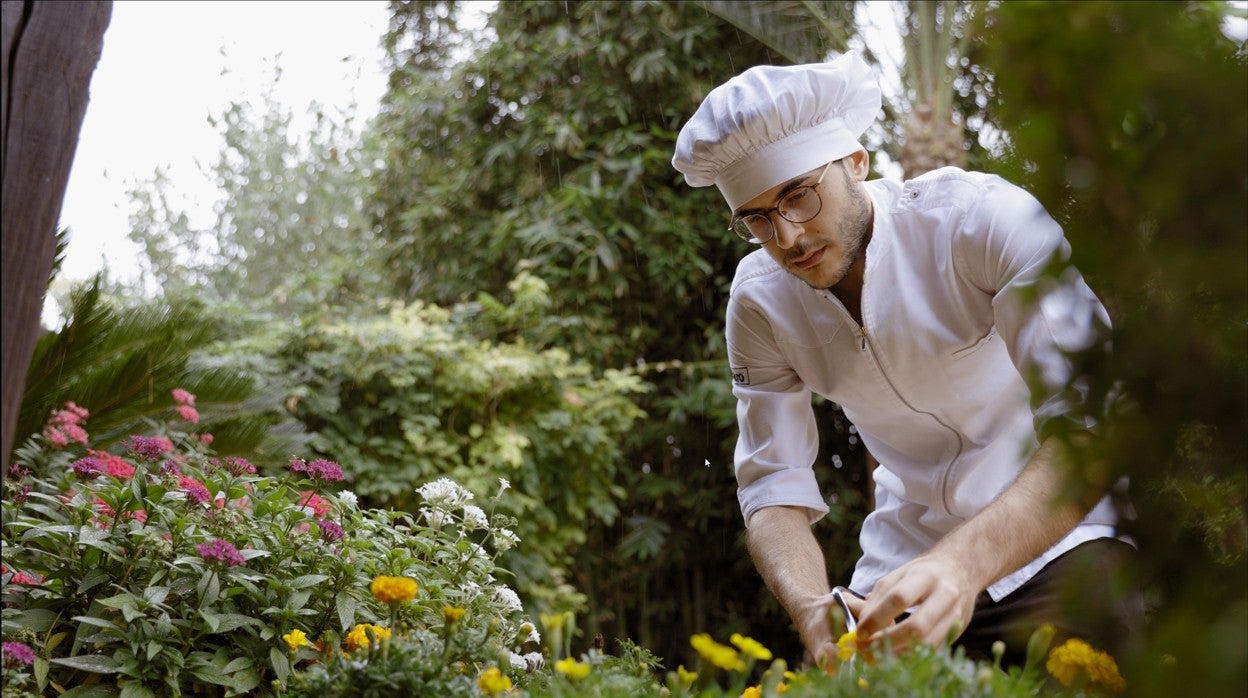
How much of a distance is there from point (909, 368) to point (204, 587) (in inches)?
50.1

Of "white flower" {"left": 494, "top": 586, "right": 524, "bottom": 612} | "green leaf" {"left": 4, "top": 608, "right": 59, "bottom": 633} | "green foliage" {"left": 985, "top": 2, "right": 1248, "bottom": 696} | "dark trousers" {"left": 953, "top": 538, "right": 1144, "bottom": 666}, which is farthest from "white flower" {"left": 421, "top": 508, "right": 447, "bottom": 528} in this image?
"green foliage" {"left": 985, "top": 2, "right": 1248, "bottom": 696}

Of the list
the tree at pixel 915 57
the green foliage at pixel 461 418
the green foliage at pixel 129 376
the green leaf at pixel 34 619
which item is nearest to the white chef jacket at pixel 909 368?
the green leaf at pixel 34 619

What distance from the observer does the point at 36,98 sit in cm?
112

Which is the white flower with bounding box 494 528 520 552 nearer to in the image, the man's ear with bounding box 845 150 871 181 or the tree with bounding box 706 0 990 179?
the man's ear with bounding box 845 150 871 181

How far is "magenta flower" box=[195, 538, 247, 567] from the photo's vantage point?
5.00 ft

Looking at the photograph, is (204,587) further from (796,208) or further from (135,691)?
(796,208)

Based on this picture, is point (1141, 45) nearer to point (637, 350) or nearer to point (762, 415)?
point (762, 415)

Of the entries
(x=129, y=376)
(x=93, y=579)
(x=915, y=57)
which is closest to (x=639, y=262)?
(x=915, y=57)

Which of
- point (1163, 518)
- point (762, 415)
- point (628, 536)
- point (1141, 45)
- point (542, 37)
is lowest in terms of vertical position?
point (628, 536)

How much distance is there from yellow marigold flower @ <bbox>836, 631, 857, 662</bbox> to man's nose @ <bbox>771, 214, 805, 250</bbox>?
0.87m

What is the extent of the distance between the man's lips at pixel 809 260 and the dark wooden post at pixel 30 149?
4.02ft

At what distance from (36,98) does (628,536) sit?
480 cm

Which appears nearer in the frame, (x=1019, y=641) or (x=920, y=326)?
(x=1019, y=641)

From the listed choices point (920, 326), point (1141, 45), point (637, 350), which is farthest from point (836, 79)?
point (637, 350)
